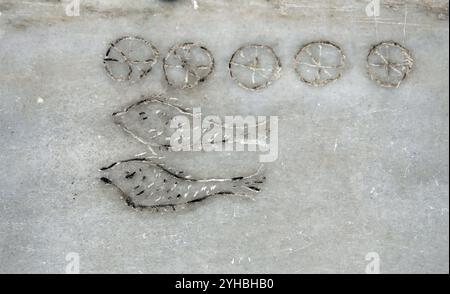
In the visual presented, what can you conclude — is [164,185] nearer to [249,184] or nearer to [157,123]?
[157,123]

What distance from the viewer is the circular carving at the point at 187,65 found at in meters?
4.43

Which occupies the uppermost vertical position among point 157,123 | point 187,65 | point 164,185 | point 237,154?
point 187,65

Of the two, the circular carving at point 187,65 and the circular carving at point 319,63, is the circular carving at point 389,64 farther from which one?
the circular carving at point 187,65

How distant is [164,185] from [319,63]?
82.6 inches

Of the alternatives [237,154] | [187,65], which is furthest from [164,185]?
[187,65]

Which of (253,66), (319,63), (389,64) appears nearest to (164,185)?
(253,66)

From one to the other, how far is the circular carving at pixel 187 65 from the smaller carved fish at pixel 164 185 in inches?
36.2

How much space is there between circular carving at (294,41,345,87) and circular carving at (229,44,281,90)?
0.91ft

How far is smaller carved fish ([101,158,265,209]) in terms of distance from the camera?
4414mm

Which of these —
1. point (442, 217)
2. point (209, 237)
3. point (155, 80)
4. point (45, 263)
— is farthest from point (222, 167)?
point (442, 217)

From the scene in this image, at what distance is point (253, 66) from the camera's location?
14.6 feet

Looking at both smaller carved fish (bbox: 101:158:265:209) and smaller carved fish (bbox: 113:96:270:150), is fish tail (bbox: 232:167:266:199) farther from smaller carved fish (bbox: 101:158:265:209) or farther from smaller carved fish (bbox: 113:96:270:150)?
smaller carved fish (bbox: 113:96:270:150)

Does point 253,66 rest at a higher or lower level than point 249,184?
higher
